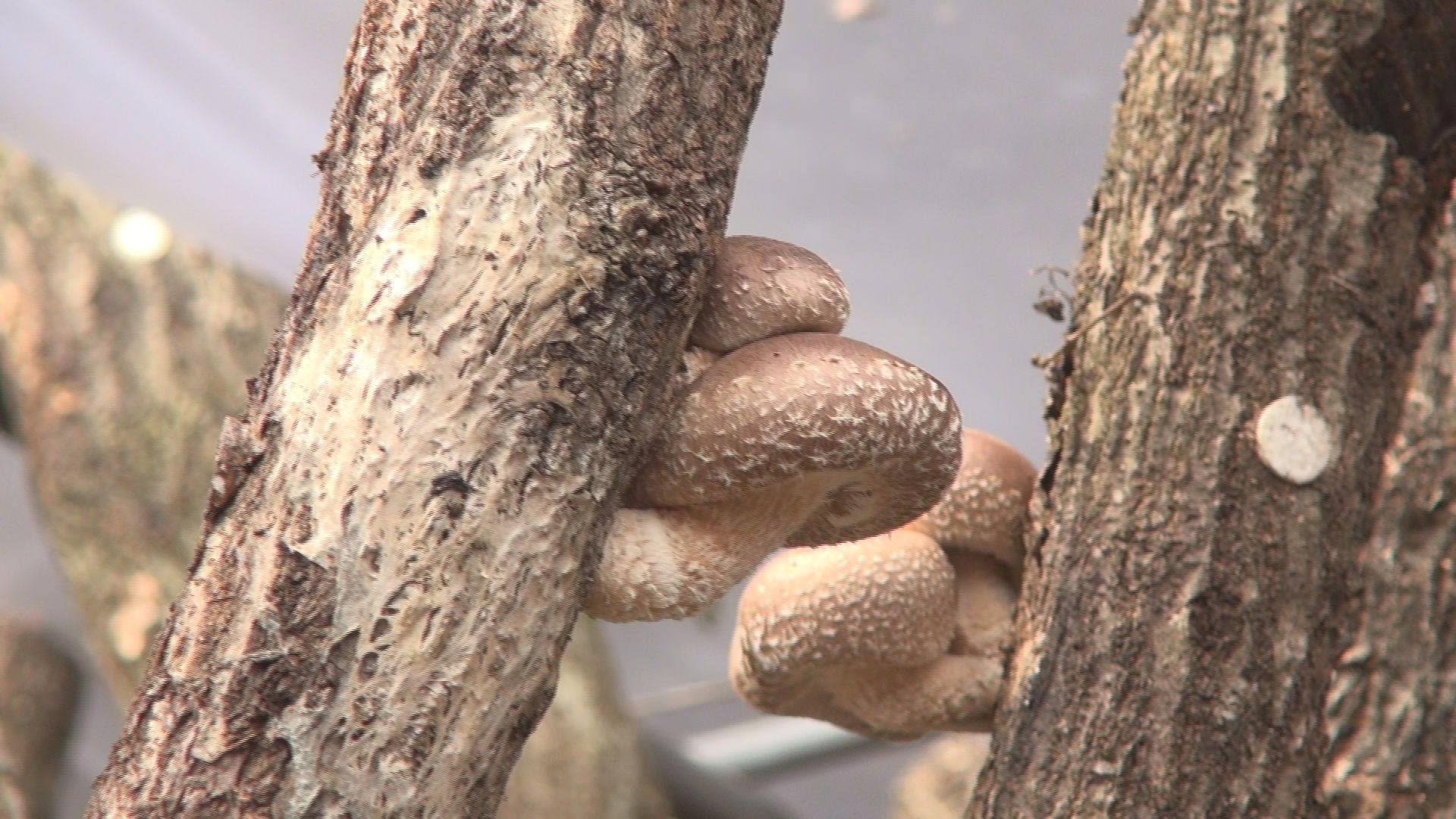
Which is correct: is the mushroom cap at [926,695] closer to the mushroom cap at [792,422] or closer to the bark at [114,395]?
the mushroom cap at [792,422]

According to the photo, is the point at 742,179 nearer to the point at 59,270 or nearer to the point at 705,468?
the point at 705,468

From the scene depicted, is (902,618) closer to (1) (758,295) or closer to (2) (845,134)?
(1) (758,295)

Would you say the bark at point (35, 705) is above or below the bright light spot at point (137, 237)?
below

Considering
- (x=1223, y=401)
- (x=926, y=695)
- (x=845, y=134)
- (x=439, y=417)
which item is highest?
(x=845, y=134)

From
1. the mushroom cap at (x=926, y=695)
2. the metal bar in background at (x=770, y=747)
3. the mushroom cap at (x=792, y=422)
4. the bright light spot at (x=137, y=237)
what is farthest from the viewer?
the metal bar in background at (x=770, y=747)

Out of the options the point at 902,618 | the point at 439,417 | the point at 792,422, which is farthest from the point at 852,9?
the point at 439,417

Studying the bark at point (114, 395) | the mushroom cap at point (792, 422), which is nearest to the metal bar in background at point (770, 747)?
the bark at point (114, 395)

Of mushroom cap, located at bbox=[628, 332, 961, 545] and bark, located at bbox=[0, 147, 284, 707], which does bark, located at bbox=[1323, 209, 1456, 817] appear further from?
bark, located at bbox=[0, 147, 284, 707]
